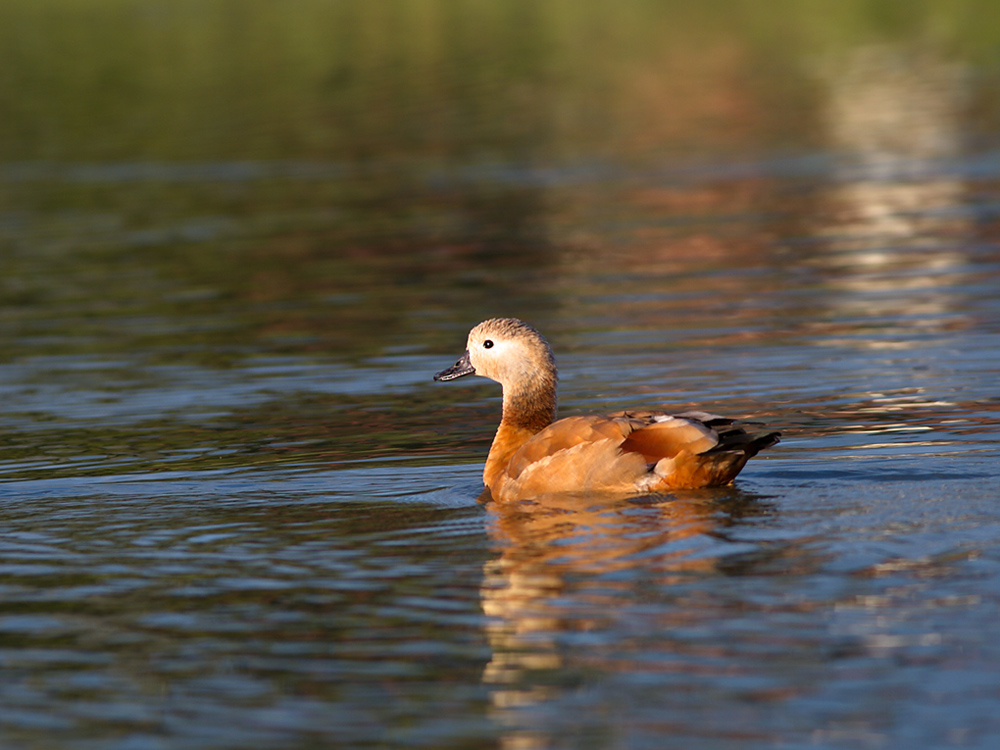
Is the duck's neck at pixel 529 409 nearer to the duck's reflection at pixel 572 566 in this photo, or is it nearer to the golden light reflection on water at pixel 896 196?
the duck's reflection at pixel 572 566

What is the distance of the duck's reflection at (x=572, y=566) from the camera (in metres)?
6.76

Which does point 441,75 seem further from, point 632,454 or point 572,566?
point 572,566

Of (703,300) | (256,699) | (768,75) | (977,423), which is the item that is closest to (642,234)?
(703,300)

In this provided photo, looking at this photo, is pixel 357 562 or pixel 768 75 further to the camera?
pixel 768 75

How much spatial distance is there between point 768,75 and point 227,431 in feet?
89.7

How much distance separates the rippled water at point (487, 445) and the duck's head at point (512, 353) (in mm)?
641

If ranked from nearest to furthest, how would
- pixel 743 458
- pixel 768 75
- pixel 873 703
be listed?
pixel 873 703 → pixel 743 458 → pixel 768 75

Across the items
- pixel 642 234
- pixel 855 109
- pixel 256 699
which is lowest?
pixel 256 699

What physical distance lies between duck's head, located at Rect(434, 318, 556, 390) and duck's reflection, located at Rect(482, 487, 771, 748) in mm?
1312

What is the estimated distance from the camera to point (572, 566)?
8062 millimetres

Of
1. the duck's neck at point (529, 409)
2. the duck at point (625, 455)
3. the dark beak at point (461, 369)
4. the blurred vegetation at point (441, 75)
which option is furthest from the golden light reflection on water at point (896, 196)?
the duck at point (625, 455)

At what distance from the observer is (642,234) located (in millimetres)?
21156

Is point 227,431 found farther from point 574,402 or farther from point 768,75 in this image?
point 768,75

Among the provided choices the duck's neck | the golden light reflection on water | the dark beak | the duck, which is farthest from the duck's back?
the golden light reflection on water
